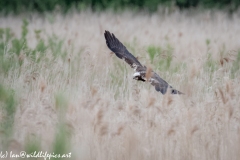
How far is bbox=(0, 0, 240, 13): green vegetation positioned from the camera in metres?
15.2

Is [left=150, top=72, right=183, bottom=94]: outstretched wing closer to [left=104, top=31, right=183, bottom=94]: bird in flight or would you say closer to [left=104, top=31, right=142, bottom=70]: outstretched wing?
[left=104, top=31, right=183, bottom=94]: bird in flight

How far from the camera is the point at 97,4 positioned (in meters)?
15.2

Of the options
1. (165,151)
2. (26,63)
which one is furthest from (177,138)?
(26,63)

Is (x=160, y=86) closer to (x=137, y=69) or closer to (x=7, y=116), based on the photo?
(x=137, y=69)

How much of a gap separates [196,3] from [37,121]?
12154 mm

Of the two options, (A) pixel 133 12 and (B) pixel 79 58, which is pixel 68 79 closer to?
(B) pixel 79 58

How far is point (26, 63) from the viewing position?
285 inches

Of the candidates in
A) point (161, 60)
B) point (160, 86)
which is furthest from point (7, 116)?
point (161, 60)

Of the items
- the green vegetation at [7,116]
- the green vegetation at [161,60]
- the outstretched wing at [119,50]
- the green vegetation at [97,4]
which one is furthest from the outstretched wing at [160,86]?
the green vegetation at [97,4]

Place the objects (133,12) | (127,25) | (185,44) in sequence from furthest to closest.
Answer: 1. (133,12)
2. (127,25)
3. (185,44)

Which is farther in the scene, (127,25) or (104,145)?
(127,25)

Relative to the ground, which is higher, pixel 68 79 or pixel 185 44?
pixel 185 44

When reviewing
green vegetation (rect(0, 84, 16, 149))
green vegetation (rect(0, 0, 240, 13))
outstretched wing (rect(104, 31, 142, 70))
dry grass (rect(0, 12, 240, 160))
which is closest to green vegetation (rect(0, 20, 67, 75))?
dry grass (rect(0, 12, 240, 160))

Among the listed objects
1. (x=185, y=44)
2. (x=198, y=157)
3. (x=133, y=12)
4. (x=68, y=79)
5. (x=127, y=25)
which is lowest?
(x=198, y=157)
